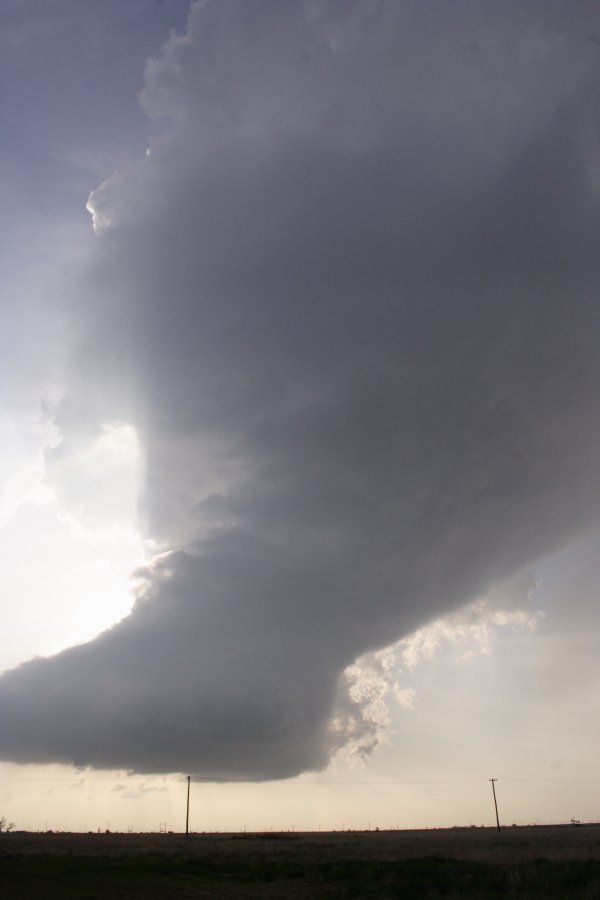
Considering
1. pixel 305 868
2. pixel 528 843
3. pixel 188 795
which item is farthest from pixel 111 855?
pixel 188 795

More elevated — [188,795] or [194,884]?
[188,795]

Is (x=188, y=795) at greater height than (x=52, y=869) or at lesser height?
greater

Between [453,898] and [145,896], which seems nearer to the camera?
[453,898]

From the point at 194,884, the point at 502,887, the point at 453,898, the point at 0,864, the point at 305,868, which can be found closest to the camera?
the point at 453,898

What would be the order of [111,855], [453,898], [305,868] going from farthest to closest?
[111,855]
[305,868]
[453,898]

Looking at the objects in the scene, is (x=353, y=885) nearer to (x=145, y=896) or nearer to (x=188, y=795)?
(x=145, y=896)

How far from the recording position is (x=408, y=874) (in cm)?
4628

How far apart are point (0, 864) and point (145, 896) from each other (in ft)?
87.8

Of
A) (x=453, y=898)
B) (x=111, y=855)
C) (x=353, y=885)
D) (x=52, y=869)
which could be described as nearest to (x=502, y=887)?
(x=453, y=898)

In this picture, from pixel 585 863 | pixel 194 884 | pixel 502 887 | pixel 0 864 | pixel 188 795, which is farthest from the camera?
pixel 188 795

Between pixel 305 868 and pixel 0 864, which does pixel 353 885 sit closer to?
pixel 305 868

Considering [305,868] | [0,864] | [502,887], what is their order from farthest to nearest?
1. [0,864]
2. [305,868]
3. [502,887]

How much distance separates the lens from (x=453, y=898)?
35.9 meters

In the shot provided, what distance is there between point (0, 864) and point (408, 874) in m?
36.8
